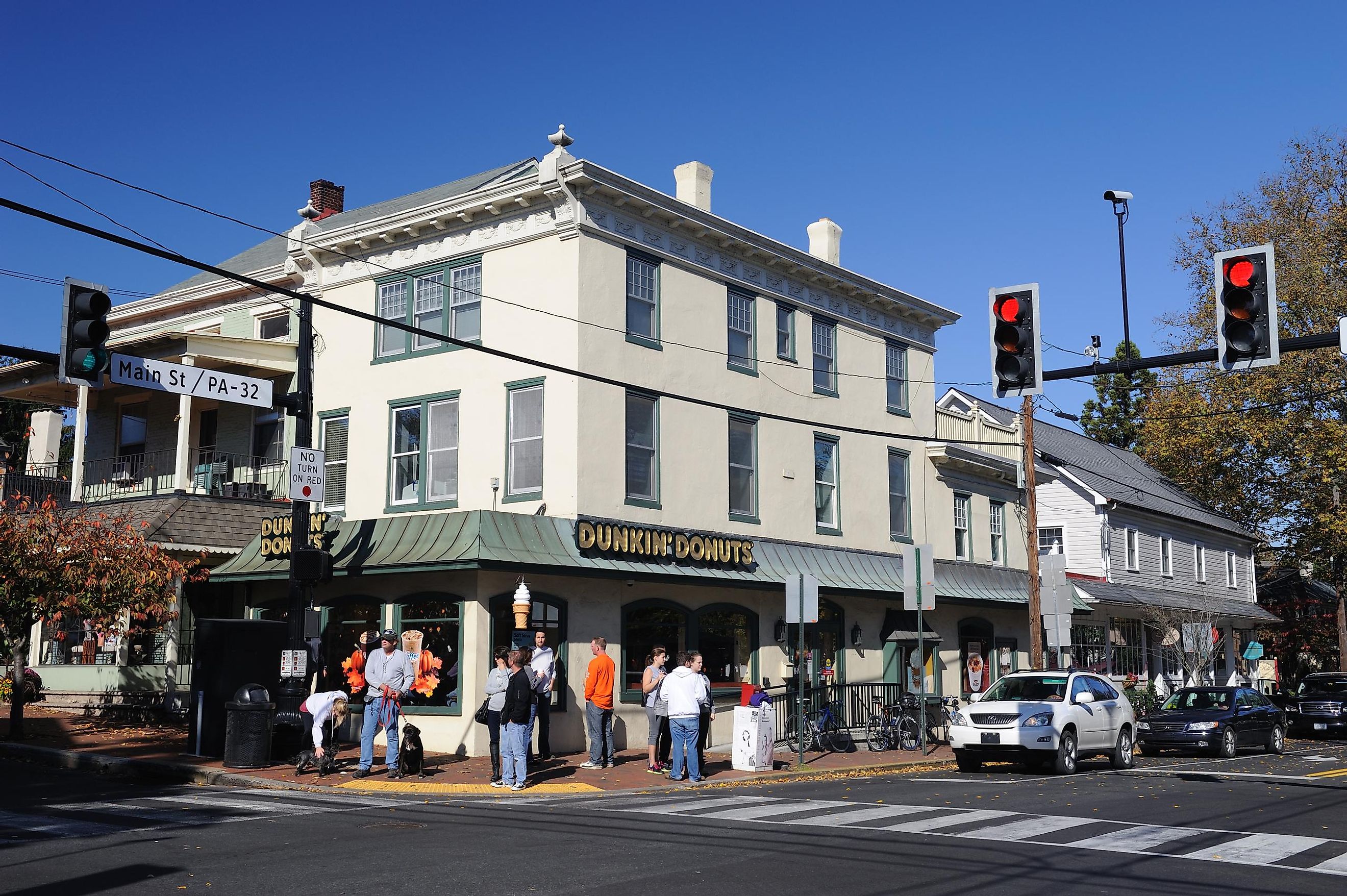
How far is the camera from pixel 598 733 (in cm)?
1920

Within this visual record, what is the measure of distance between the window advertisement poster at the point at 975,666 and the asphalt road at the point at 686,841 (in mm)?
14010

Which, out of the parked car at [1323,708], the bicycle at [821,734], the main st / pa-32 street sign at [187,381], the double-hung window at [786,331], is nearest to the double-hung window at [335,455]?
the main st / pa-32 street sign at [187,381]

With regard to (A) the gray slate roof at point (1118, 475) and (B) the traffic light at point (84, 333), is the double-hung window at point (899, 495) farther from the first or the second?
(B) the traffic light at point (84, 333)

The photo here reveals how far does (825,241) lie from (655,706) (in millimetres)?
14912

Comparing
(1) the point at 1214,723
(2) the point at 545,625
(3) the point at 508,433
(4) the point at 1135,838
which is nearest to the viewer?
(4) the point at 1135,838

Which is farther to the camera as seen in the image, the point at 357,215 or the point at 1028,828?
the point at 357,215

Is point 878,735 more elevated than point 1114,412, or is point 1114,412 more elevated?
point 1114,412

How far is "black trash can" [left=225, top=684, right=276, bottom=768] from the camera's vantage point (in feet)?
58.3

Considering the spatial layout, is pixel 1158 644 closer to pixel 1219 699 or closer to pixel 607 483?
pixel 1219 699

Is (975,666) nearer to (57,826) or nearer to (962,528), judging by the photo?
(962,528)

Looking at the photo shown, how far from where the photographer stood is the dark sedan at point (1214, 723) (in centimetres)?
2506

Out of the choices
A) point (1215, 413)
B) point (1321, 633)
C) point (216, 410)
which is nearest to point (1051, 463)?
point (1215, 413)

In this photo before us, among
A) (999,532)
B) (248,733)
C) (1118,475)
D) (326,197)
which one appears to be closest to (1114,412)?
(1118,475)

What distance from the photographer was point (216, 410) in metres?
29.9
